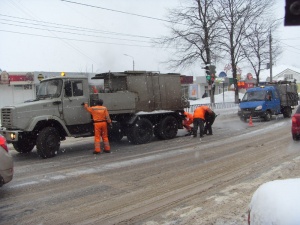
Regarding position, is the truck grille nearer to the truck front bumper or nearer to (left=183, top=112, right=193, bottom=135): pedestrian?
the truck front bumper

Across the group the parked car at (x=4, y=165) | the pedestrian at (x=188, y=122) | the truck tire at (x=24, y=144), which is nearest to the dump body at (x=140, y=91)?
the pedestrian at (x=188, y=122)

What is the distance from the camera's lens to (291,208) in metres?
2.27

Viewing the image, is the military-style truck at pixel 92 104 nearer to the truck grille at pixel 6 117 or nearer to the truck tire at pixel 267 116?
the truck grille at pixel 6 117

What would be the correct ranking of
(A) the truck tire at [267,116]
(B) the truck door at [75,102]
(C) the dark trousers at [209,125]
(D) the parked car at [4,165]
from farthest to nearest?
(A) the truck tire at [267,116] < (C) the dark trousers at [209,125] < (B) the truck door at [75,102] < (D) the parked car at [4,165]

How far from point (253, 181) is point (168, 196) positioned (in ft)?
5.92

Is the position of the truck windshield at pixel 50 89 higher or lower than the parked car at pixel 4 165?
higher

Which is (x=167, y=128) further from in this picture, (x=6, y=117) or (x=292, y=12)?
(x=292, y=12)

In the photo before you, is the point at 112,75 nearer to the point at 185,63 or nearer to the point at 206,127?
the point at 206,127

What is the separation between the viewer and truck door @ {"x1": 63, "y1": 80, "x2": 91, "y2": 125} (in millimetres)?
10062

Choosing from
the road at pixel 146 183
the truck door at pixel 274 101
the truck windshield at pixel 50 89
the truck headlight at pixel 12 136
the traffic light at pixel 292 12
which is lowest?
the road at pixel 146 183

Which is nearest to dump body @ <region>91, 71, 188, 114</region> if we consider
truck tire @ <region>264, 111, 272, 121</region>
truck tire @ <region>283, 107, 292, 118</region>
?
truck tire @ <region>264, 111, 272, 121</region>

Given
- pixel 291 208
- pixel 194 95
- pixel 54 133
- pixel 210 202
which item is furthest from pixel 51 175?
pixel 194 95

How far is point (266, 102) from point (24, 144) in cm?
1384

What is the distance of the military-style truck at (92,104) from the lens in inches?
368
